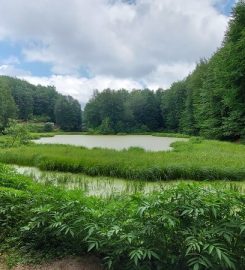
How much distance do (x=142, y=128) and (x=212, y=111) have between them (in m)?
33.3

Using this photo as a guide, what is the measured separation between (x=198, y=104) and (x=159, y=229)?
43.2 m

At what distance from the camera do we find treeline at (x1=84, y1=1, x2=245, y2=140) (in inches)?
1035

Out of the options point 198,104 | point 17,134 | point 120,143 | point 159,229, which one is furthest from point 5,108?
point 159,229

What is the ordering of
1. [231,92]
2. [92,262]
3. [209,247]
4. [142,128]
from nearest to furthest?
[209,247], [92,262], [231,92], [142,128]

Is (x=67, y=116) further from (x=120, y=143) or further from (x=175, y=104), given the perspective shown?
(x=120, y=143)

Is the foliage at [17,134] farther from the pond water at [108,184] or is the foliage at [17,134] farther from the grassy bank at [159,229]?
the grassy bank at [159,229]

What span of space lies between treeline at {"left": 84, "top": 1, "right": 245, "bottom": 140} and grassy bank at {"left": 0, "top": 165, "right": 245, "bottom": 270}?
23.9 meters

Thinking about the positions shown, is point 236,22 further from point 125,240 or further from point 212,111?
point 125,240

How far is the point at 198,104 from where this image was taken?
44500 millimetres

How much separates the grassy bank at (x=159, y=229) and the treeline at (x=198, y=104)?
23878mm

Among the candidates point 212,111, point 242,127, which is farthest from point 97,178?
point 212,111

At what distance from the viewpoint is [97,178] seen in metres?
10.8

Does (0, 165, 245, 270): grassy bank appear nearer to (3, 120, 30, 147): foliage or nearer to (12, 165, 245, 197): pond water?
(12, 165, 245, 197): pond water

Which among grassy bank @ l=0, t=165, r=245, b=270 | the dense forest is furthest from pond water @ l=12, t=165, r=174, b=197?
the dense forest
